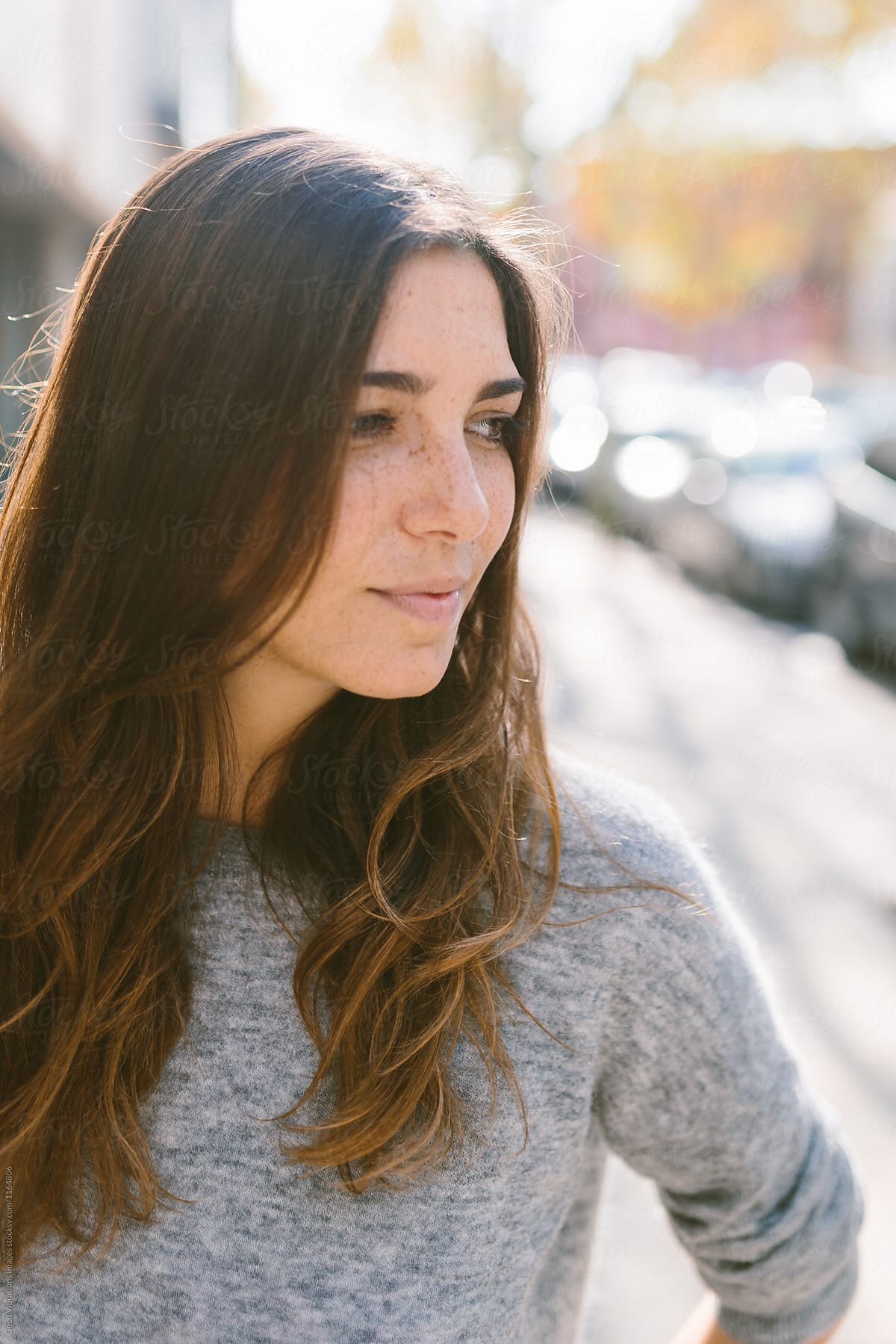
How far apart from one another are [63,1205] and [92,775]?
47 centimetres

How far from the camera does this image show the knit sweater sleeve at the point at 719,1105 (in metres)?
1.30

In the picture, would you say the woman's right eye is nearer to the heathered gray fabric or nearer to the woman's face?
the woman's face

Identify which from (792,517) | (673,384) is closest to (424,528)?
(792,517)

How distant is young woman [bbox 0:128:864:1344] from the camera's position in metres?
1.24

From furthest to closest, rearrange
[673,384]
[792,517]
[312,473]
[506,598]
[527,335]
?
1. [673,384]
2. [792,517]
3. [506,598]
4. [527,335]
5. [312,473]

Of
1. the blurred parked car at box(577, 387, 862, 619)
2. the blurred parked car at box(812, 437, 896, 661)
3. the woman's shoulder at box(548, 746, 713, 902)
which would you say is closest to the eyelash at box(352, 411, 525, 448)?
the woman's shoulder at box(548, 746, 713, 902)

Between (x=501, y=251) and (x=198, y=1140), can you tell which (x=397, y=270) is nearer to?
(x=501, y=251)

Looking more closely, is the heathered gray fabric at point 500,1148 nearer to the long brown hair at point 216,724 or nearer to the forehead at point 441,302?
the long brown hair at point 216,724

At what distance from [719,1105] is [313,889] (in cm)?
53

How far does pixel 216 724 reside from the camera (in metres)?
1.44

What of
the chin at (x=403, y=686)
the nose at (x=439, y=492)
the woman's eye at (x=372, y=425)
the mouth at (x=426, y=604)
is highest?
the woman's eye at (x=372, y=425)

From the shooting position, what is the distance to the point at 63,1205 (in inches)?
50.0

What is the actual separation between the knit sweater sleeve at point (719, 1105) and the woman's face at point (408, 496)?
0.36 metres

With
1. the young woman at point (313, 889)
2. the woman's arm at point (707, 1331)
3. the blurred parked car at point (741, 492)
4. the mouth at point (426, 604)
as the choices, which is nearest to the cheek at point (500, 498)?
the young woman at point (313, 889)
